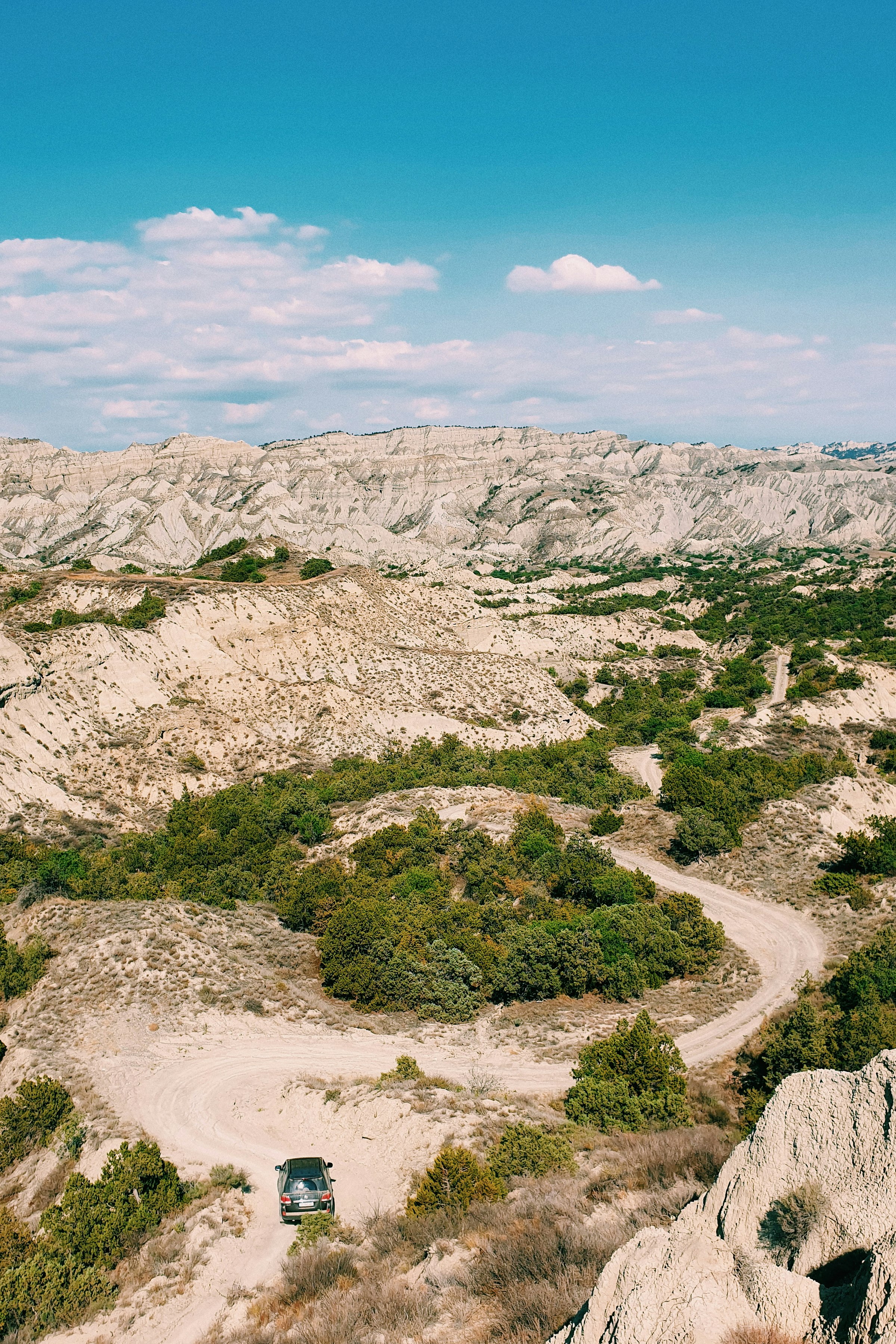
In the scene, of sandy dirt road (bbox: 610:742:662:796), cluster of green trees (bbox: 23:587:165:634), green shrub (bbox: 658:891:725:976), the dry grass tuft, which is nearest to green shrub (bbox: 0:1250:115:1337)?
the dry grass tuft

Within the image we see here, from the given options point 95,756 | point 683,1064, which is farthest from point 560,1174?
point 95,756

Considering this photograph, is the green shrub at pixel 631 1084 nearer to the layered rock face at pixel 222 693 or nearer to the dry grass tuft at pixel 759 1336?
the dry grass tuft at pixel 759 1336

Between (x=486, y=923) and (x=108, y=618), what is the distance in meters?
42.5

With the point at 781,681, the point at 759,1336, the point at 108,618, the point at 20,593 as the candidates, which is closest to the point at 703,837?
the point at 759,1336

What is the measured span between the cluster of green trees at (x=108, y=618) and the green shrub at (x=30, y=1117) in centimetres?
4199

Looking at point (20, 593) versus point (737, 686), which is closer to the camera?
point (20, 593)

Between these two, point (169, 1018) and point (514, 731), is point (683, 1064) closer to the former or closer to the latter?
point (169, 1018)

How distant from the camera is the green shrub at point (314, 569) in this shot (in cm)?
7500

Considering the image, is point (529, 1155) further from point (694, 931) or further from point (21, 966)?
point (21, 966)

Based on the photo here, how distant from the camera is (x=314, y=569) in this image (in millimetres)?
76125

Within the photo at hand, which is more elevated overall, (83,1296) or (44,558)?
(44,558)

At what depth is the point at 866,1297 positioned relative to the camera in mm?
7266

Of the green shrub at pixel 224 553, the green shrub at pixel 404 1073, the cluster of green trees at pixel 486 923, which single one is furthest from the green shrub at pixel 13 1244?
the green shrub at pixel 224 553

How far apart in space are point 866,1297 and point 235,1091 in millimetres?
18213
